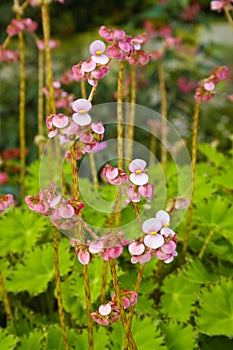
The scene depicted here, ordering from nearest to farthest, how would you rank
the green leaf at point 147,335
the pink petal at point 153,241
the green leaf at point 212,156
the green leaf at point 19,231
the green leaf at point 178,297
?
1. the pink petal at point 153,241
2. the green leaf at point 147,335
3. the green leaf at point 178,297
4. the green leaf at point 19,231
5. the green leaf at point 212,156

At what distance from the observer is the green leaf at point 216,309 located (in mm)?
1027

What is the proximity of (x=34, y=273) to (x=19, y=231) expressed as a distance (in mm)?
133

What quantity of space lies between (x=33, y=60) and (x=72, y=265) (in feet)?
7.95

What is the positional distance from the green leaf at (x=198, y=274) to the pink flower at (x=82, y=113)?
513 mm

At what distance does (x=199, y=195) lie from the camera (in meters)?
1.28

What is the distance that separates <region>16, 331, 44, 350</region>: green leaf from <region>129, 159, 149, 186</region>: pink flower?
0.42 metres

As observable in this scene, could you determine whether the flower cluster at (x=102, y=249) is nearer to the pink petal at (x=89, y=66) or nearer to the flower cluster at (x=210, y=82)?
the pink petal at (x=89, y=66)

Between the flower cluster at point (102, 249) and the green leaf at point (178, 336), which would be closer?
the flower cluster at point (102, 249)

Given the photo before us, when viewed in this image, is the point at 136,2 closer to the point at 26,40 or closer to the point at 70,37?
the point at 70,37

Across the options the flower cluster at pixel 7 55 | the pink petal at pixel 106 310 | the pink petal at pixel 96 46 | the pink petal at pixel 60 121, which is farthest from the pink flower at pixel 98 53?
the flower cluster at pixel 7 55

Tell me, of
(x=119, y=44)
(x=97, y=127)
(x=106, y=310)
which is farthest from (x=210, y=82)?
(x=106, y=310)

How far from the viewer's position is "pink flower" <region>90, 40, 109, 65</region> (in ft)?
2.47

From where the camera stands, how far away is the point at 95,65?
755 millimetres

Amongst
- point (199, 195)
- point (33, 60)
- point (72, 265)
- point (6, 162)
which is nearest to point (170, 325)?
point (72, 265)
